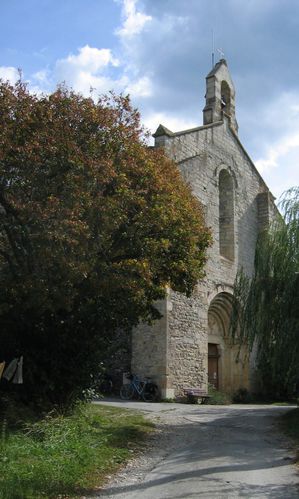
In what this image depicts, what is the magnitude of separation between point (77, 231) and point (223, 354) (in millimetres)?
15862

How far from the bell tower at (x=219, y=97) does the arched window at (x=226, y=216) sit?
246cm

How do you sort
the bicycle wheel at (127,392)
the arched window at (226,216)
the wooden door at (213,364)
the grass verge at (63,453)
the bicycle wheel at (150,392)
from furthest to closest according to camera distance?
1. the arched window at (226,216)
2. the wooden door at (213,364)
3. the bicycle wheel at (127,392)
4. the bicycle wheel at (150,392)
5. the grass verge at (63,453)

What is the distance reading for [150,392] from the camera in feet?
60.9

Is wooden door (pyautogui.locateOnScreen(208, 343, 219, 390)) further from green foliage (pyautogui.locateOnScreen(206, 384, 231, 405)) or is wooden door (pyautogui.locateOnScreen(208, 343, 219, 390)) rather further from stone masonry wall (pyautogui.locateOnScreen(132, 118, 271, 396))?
stone masonry wall (pyautogui.locateOnScreen(132, 118, 271, 396))

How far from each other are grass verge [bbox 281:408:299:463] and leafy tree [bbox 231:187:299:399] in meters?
0.70

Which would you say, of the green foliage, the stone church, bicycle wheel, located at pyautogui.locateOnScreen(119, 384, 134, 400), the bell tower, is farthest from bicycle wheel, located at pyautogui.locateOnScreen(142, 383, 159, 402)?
the bell tower

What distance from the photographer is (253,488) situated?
6938mm

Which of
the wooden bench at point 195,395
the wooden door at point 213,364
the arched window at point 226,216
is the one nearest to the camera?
the wooden bench at point 195,395

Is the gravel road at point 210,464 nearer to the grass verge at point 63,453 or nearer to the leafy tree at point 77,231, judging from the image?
the grass verge at point 63,453

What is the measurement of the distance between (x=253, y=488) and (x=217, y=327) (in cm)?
1654

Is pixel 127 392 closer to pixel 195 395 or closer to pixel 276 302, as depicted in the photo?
pixel 195 395

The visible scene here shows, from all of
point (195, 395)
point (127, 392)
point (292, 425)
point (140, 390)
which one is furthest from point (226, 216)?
point (292, 425)

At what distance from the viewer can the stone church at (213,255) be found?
63.2 ft

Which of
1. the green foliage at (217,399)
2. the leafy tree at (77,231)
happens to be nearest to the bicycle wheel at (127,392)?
the green foliage at (217,399)
